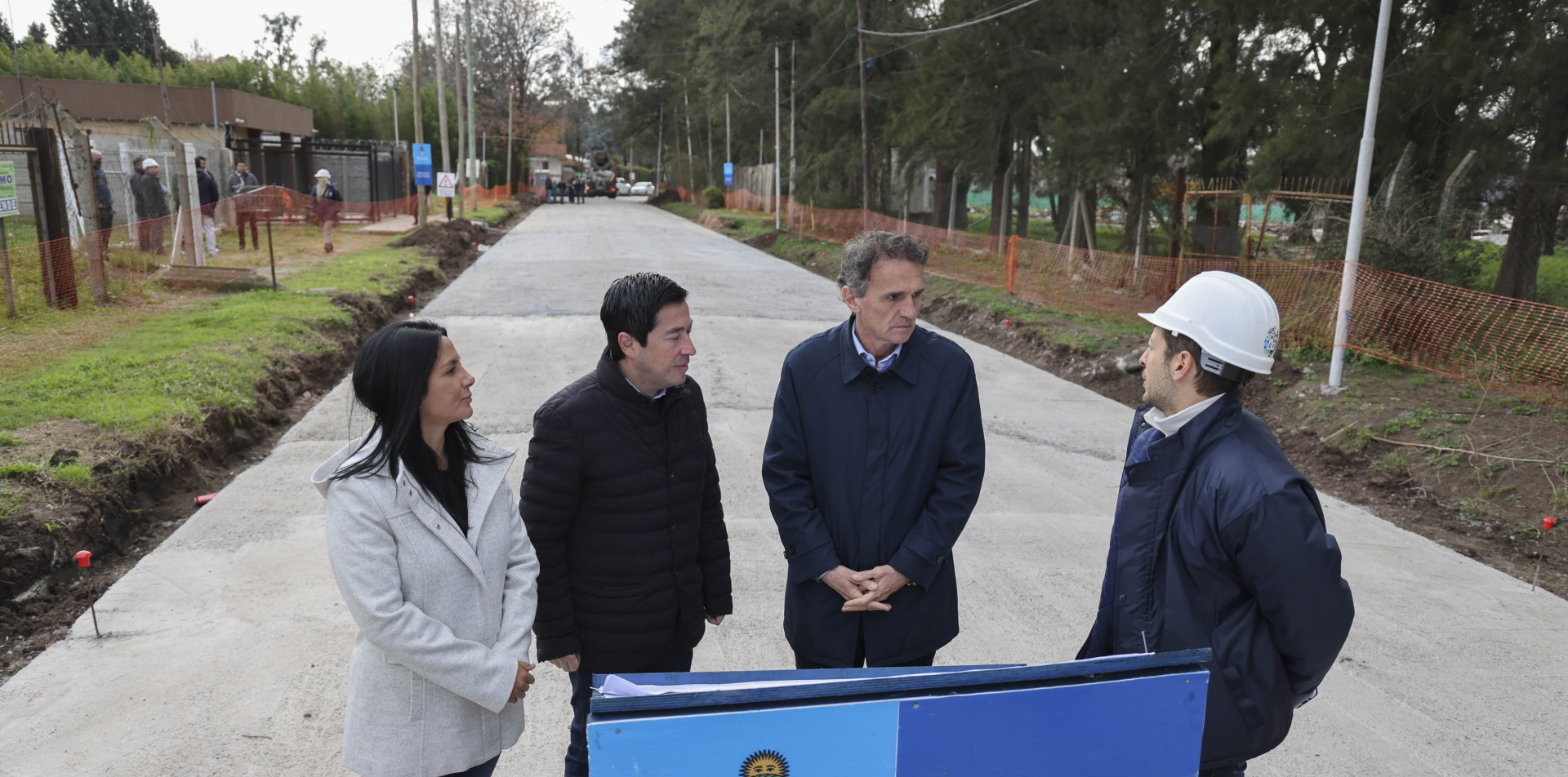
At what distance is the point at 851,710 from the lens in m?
1.80

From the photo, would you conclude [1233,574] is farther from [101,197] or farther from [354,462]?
[101,197]

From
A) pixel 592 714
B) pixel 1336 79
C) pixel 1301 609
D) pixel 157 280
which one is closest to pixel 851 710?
pixel 592 714

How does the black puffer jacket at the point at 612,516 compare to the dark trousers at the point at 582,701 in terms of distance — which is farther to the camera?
the dark trousers at the point at 582,701

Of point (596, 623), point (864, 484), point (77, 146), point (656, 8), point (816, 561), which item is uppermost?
point (656, 8)

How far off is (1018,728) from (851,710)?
0.33 metres

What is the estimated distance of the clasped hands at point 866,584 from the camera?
2.79m

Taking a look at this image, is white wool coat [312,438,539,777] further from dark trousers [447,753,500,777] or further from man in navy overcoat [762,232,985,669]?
man in navy overcoat [762,232,985,669]

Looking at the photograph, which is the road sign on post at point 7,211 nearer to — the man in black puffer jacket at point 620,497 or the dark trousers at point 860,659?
the man in black puffer jacket at point 620,497

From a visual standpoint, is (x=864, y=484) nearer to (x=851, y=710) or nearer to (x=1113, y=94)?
(x=851, y=710)

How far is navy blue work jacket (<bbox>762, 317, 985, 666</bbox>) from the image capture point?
284 cm

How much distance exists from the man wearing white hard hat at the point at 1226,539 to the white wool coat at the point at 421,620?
1.48 metres

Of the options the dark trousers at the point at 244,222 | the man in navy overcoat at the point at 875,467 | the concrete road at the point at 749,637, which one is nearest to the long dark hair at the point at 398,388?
the man in navy overcoat at the point at 875,467

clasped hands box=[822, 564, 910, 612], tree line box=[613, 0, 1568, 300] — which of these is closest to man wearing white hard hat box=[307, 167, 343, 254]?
tree line box=[613, 0, 1568, 300]

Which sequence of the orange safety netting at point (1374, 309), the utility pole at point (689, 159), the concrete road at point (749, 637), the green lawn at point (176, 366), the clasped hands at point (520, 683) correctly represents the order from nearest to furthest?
the clasped hands at point (520, 683) → the concrete road at point (749, 637) → the green lawn at point (176, 366) → the orange safety netting at point (1374, 309) → the utility pole at point (689, 159)
